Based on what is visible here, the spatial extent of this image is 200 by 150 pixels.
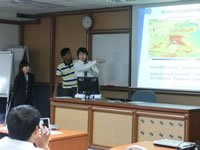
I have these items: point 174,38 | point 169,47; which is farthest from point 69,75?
point 174,38

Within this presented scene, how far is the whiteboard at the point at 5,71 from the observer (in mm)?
8906

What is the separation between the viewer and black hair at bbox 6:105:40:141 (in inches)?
91.8

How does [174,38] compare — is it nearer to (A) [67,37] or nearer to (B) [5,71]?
(A) [67,37]

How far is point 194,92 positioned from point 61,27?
3.65 meters

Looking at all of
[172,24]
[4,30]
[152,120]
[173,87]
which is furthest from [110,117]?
[4,30]

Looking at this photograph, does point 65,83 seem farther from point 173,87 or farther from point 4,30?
point 4,30

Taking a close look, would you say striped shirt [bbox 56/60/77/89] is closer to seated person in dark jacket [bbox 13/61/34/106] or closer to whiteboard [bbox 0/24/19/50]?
seated person in dark jacket [bbox 13/61/34/106]

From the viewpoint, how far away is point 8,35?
992 cm

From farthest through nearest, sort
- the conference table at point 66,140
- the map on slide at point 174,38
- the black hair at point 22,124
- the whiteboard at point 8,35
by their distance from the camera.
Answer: the whiteboard at point 8,35 < the map on slide at point 174,38 < the conference table at point 66,140 < the black hair at point 22,124

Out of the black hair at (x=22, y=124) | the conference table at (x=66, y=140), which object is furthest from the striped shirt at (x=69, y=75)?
the black hair at (x=22, y=124)

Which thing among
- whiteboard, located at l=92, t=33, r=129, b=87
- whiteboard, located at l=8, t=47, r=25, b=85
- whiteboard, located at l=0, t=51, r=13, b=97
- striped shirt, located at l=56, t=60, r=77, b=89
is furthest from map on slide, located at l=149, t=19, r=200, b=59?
whiteboard, located at l=8, t=47, r=25, b=85

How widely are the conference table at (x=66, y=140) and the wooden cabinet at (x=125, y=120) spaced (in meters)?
1.53

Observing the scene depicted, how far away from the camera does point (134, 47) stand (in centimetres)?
788

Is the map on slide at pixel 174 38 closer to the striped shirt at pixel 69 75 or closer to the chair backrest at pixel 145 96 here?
the chair backrest at pixel 145 96
